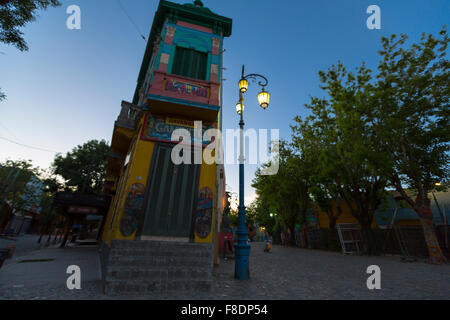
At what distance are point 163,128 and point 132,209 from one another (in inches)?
121

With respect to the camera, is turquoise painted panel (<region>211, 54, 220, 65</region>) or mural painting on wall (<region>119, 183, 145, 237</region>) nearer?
mural painting on wall (<region>119, 183, 145, 237</region>)

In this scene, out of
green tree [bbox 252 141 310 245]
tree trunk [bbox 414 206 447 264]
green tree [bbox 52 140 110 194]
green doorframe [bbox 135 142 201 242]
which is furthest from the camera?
green tree [bbox 52 140 110 194]

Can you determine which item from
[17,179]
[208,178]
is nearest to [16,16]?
[208,178]

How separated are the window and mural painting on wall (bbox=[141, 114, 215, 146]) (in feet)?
7.38

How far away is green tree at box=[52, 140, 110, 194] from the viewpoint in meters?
24.1

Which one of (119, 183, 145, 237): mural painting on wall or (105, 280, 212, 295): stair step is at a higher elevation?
(119, 183, 145, 237): mural painting on wall

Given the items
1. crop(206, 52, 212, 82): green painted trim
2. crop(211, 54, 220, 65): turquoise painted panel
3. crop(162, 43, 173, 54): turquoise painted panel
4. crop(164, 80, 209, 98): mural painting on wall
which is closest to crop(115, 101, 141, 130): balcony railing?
crop(164, 80, 209, 98): mural painting on wall

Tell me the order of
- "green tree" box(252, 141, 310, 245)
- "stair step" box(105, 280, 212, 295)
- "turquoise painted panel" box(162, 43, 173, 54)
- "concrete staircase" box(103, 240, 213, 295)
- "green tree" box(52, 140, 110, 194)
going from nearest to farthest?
1. "stair step" box(105, 280, 212, 295)
2. "concrete staircase" box(103, 240, 213, 295)
3. "turquoise painted panel" box(162, 43, 173, 54)
4. "green tree" box(252, 141, 310, 245)
5. "green tree" box(52, 140, 110, 194)

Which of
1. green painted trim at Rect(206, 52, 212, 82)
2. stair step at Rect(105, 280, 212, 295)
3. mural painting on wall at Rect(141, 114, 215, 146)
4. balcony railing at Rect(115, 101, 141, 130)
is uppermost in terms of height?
green painted trim at Rect(206, 52, 212, 82)

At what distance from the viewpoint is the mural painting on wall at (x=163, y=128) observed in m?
7.47

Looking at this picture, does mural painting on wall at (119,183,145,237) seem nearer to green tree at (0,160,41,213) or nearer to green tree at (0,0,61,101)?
green tree at (0,0,61,101)

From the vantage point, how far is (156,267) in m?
5.39
